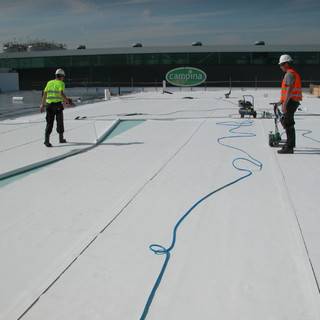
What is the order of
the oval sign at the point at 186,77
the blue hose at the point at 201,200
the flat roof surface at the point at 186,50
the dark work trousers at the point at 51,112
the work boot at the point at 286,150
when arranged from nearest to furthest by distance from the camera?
the blue hose at the point at 201,200 < the work boot at the point at 286,150 < the dark work trousers at the point at 51,112 < the oval sign at the point at 186,77 < the flat roof surface at the point at 186,50

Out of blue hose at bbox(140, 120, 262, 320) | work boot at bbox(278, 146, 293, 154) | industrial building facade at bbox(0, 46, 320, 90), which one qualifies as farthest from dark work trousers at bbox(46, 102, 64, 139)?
industrial building facade at bbox(0, 46, 320, 90)

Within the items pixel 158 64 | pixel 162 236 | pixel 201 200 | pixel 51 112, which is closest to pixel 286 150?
pixel 201 200

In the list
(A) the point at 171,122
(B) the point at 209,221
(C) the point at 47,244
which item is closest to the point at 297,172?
(B) the point at 209,221

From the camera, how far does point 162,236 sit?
379 cm

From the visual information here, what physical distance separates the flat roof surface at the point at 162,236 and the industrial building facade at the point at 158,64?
99.2ft

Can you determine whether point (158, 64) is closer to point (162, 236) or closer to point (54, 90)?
point (54, 90)

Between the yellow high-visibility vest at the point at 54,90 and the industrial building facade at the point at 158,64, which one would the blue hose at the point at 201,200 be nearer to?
the yellow high-visibility vest at the point at 54,90

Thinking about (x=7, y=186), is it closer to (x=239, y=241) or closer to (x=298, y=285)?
(x=239, y=241)

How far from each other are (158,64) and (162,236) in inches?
1508

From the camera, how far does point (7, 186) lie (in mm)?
5574

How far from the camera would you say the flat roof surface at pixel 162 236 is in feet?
8.95

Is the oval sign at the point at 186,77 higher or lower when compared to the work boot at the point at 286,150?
higher

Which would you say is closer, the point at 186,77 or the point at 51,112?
the point at 51,112

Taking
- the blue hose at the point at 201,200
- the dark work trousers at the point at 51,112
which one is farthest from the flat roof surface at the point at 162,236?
the dark work trousers at the point at 51,112
